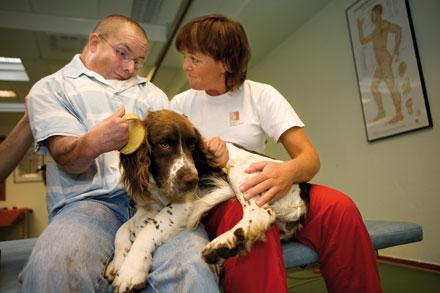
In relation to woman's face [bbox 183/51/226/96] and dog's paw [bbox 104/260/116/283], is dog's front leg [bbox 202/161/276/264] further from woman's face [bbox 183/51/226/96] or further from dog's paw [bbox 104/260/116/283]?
woman's face [bbox 183/51/226/96]

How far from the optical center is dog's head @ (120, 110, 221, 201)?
137 centimetres

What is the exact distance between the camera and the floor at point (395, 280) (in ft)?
8.86

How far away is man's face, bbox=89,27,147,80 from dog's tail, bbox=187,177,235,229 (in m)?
0.79

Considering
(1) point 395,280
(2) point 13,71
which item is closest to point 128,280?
(1) point 395,280

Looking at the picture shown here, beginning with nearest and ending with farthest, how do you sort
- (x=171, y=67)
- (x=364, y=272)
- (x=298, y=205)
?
1. (x=364, y=272)
2. (x=298, y=205)
3. (x=171, y=67)

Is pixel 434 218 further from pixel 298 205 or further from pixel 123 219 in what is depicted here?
pixel 123 219

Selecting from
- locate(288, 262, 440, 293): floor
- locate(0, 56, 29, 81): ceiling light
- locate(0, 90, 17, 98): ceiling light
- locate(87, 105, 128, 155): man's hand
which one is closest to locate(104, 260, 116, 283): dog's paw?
locate(87, 105, 128, 155): man's hand

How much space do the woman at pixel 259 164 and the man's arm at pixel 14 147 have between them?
0.85 metres

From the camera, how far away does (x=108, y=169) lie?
1549mm

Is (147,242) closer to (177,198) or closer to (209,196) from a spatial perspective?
(177,198)

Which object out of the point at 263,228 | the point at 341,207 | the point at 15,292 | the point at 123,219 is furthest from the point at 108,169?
the point at 341,207

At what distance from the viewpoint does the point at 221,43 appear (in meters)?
1.92

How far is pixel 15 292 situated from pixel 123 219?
492mm

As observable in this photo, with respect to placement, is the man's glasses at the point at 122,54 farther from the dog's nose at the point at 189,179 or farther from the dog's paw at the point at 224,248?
the dog's paw at the point at 224,248
